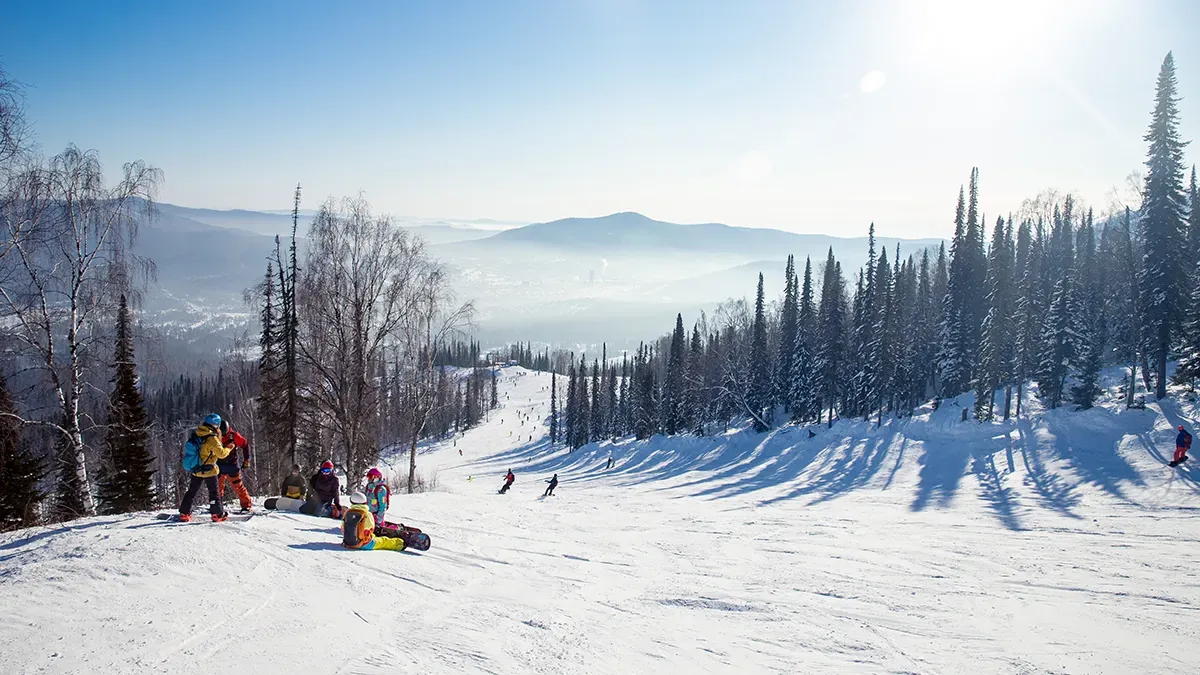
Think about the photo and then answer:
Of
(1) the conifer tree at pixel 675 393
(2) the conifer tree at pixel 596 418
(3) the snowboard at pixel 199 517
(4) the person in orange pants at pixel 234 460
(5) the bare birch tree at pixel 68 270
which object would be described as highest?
(5) the bare birch tree at pixel 68 270

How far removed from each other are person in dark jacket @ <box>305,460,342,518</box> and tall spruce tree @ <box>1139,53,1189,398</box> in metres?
38.2

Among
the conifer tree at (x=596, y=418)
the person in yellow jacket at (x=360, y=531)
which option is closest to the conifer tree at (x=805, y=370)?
the conifer tree at (x=596, y=418)

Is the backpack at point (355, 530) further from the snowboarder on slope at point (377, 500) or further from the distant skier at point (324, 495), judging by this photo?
the distant skier at point (324, 495)

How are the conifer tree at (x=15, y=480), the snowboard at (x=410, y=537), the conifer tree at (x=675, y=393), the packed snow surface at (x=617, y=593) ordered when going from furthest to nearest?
the conifer tree at (x=675, y=393)
the conifer tree at (x=15, y=480)
the snowboard at (x=410, y=537)
the packed snow surface at (x=617, y=593)

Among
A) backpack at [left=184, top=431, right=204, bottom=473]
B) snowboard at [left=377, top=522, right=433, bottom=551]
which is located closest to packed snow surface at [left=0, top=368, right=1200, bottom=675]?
snowboard at [left=377, top=522, right=433, bottom=551]

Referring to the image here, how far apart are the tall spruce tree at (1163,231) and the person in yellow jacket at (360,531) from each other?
37.7m

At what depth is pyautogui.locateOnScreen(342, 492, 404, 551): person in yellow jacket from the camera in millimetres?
9156

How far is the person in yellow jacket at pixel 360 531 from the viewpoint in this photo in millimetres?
9156

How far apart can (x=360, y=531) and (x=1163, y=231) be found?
137 feet

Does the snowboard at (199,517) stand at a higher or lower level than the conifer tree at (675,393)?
higher

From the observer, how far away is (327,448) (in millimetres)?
21984

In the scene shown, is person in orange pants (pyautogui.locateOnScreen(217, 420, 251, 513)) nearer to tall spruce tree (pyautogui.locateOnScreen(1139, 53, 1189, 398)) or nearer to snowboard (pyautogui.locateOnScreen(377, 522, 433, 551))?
snowboard (pyautogui.locateOnScreen(377, 522, 433, 551))

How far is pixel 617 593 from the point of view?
8.82m

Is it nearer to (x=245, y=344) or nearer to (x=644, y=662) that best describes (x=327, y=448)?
(x=245, y=344)
